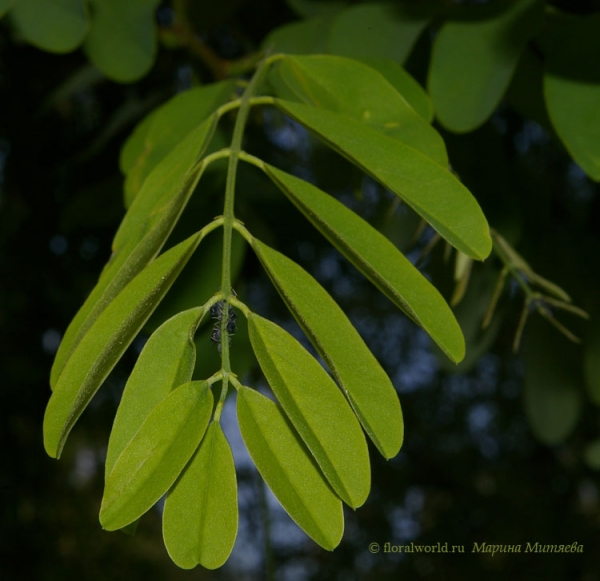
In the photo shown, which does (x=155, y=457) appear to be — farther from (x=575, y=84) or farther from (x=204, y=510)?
(x=575, y=84)

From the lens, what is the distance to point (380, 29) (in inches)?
26.0

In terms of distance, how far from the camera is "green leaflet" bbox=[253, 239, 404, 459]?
0.35 meters

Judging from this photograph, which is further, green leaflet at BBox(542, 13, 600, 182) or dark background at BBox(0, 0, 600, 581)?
dark background at BBox(0, 0, 600, 581)

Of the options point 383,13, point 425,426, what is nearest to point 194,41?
point 383,13

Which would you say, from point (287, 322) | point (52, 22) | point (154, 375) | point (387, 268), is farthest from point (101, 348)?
point (287, 322)

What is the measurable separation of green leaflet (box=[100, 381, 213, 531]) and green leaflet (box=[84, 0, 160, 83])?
0.44m

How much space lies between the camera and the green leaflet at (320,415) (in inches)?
13.4

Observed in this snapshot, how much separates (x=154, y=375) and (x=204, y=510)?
6 cm

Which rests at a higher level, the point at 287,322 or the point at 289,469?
the point at 289,469

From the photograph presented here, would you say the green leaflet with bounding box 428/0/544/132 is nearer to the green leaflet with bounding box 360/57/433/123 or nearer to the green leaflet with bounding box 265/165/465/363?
the green leaflet with bounding box 360/57/433/123

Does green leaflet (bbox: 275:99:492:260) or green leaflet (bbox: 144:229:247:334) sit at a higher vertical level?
green leaflet (bbox: 275:99:492:260)

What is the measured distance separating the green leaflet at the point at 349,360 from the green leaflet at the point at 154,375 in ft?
0.16

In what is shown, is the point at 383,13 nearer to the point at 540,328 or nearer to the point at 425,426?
the point at 540,328

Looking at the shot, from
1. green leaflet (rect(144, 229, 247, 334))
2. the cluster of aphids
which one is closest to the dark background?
green leaflet (rect(144, 229, 247, 334))
